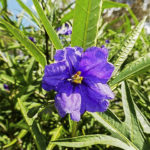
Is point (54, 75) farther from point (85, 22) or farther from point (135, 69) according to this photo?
point (135, 69)

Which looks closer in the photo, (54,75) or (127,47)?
(54,75)

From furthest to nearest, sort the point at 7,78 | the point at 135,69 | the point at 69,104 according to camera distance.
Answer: the point at 7,78 → the point at 135,69 → the point at 69,104

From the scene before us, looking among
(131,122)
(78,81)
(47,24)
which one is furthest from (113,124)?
(47,24)

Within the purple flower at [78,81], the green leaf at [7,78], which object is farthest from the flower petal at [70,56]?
the green leaf at [7,78]

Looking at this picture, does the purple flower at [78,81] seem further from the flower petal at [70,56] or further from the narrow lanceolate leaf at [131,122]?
the narrow lanceolate leaf at [131,122]

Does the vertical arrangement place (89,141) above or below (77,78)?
below

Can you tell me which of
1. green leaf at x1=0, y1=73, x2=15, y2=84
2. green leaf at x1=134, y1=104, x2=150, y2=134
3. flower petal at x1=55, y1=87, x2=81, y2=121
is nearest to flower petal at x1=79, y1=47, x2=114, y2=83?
flower petal at x1=55, y1=87, x2=81, y2=121

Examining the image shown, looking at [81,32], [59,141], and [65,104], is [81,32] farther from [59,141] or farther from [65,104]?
[59,141]

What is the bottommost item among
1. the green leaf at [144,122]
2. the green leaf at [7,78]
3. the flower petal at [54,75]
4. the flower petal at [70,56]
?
the green leaf at [144,122]
